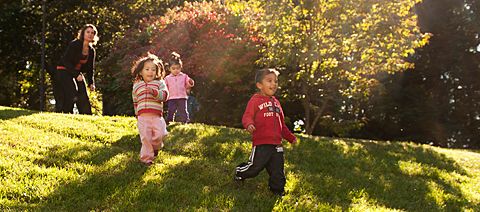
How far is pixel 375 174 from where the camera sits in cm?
786

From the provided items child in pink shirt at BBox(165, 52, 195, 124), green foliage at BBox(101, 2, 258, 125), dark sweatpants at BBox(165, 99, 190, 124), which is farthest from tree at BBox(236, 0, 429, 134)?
dark sweatpants at BBox(165, 99, 190, 124)

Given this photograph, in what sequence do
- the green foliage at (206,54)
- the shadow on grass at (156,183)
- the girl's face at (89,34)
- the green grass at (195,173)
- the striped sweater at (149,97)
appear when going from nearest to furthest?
1. the shadow on grass at (156,183)
2. the green grass at (195,173)
3. the striped sweater at (149,97)
4. the girl's face at (89,34)
5. the green foliage at (206,54)

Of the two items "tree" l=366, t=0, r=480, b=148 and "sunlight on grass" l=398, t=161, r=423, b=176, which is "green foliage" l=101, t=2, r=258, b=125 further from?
"tree" l=366, t=0, r=480, b=148

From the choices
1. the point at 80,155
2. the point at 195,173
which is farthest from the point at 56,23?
the point at 195,173

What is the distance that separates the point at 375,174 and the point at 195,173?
3.41 m

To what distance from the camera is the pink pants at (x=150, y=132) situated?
6.05 m

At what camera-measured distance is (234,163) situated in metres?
7.10

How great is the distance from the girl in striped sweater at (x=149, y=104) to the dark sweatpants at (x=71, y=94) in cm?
434

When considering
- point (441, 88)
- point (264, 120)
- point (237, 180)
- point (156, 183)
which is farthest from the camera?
Result: point (441, 88)

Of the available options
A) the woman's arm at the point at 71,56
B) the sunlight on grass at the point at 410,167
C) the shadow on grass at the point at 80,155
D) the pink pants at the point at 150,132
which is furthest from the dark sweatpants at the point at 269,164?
the woman's arm at the point at 71,56

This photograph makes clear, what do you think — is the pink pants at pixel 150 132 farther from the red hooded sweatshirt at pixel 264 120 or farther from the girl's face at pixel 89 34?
the girl's face at pixel 89 34

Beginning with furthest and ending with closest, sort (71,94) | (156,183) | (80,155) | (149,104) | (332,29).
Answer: (332,29), (71,94), (80,155), (149,104), (156,183)

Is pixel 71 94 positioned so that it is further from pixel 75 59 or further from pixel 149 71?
pixel 149 71

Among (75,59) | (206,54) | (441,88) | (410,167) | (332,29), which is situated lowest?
(410,167)
